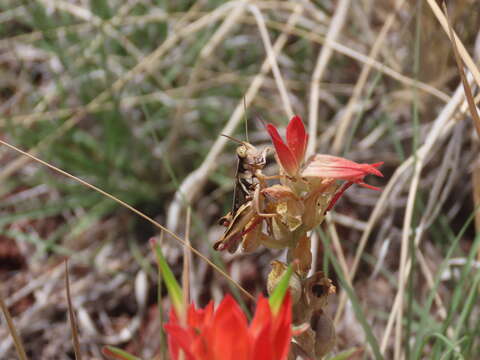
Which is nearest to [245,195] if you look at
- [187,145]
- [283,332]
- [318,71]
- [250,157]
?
[250,157]

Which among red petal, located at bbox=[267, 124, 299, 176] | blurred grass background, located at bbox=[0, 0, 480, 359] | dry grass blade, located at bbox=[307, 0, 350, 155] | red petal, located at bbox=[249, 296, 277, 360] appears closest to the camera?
red petal, located at bbox=[249, 296, 277, 360]

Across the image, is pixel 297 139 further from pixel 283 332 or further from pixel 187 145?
pixel 187 145

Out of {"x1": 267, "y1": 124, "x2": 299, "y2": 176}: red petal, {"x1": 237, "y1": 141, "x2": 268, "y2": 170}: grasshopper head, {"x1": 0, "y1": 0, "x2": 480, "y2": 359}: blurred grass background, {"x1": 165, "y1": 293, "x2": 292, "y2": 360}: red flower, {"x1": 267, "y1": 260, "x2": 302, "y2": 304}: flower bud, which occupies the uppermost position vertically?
{"x1": 267, "y1": 124, "x2": 299, "y2": 176}: red petal

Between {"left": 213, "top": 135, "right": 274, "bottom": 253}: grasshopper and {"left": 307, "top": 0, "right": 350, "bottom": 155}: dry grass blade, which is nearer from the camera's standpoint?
{"left": 213, "top": 135, "right": 274, "bottom": 253}: grasshopper

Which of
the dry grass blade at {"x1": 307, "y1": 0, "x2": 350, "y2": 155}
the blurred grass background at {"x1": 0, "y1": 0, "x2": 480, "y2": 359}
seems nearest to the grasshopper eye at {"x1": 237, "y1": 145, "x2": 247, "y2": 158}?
the dry grass blade at {"x1": 307, "y1": 0, "x2": 350, "y2": 155}

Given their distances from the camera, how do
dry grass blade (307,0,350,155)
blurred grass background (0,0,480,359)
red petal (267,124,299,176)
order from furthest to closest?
blurred grass background (0,0,480,359) < dry grass blade (307,0,350,155) < red petal (267,124,299,176)

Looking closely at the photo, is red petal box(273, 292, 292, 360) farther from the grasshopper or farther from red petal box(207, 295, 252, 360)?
the grasshopper

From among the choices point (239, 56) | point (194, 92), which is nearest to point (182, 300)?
point (194, 92)

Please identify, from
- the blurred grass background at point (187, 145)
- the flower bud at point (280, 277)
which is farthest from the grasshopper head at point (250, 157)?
the blurred grass background at point (187, 145)

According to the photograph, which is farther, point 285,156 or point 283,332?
point 285,156
